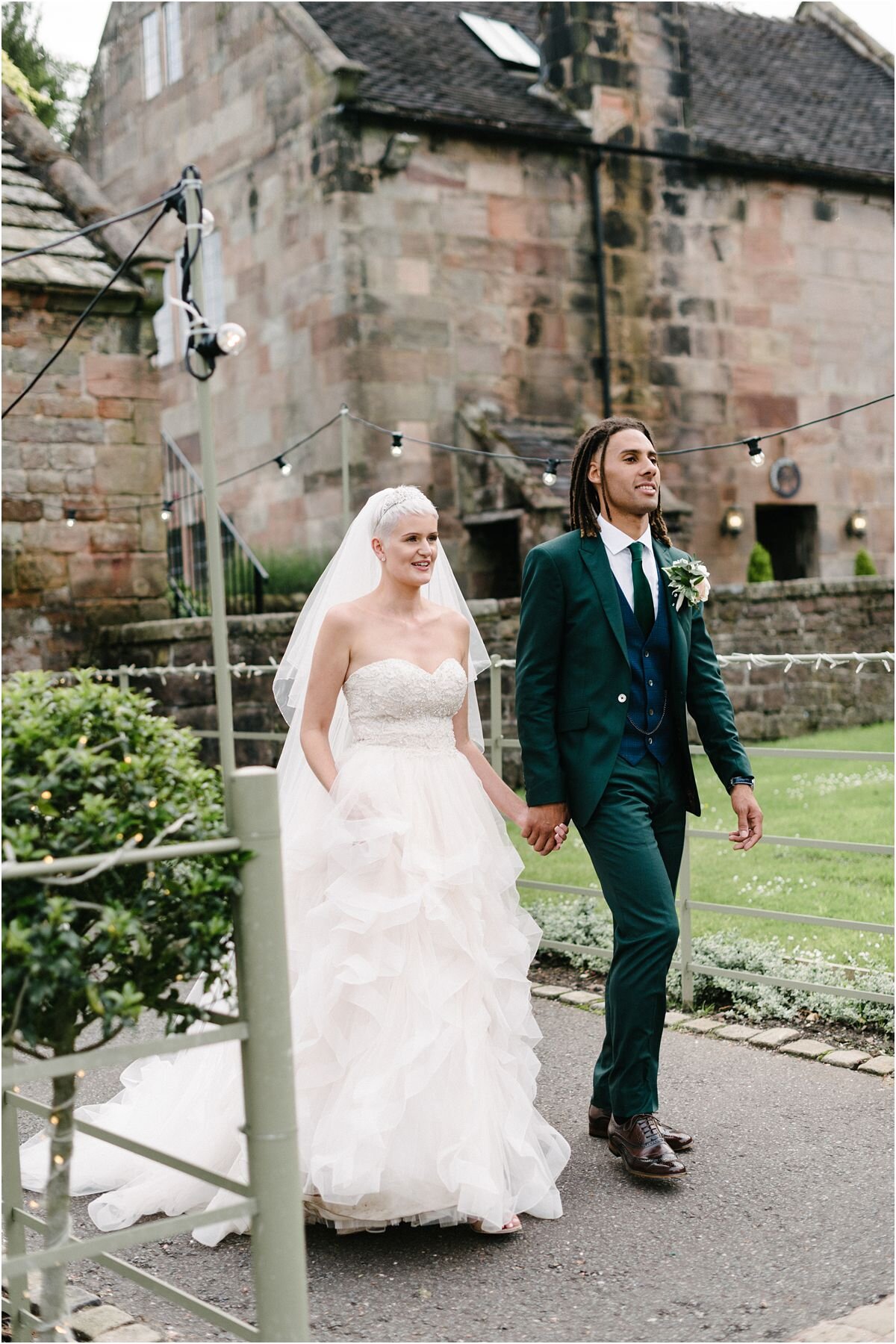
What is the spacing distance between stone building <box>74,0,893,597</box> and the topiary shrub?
12.7 m

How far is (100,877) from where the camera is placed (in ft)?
9.46

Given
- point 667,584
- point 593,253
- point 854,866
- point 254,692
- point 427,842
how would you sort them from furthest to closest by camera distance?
point 593,253, point 254,692, point 854,866, point 667,584, point 427,842

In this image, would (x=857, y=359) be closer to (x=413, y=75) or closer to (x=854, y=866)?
(x=413, y=75)

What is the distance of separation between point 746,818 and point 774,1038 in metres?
1.65

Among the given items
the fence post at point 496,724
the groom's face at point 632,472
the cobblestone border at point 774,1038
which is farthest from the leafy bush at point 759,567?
the groom's face at point 632,472

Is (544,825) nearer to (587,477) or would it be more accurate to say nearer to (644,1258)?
(587,477)

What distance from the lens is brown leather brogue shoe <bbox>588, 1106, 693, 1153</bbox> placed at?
4836mm

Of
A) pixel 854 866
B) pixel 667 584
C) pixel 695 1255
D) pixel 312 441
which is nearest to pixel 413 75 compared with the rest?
pixel 312 441

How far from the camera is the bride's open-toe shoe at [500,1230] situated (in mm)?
4164

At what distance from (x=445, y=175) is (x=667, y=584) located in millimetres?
13091

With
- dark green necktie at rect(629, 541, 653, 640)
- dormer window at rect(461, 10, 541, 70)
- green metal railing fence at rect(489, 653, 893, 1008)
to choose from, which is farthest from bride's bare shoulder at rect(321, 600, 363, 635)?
dormer window at rect(461, 10, 541, 70)

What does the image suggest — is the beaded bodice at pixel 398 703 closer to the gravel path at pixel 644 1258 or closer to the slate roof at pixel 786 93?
the gravel path at pixel 644 1258

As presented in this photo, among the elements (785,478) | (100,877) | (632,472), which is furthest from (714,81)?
(100,877)

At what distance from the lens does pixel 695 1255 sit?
404 centimetres
